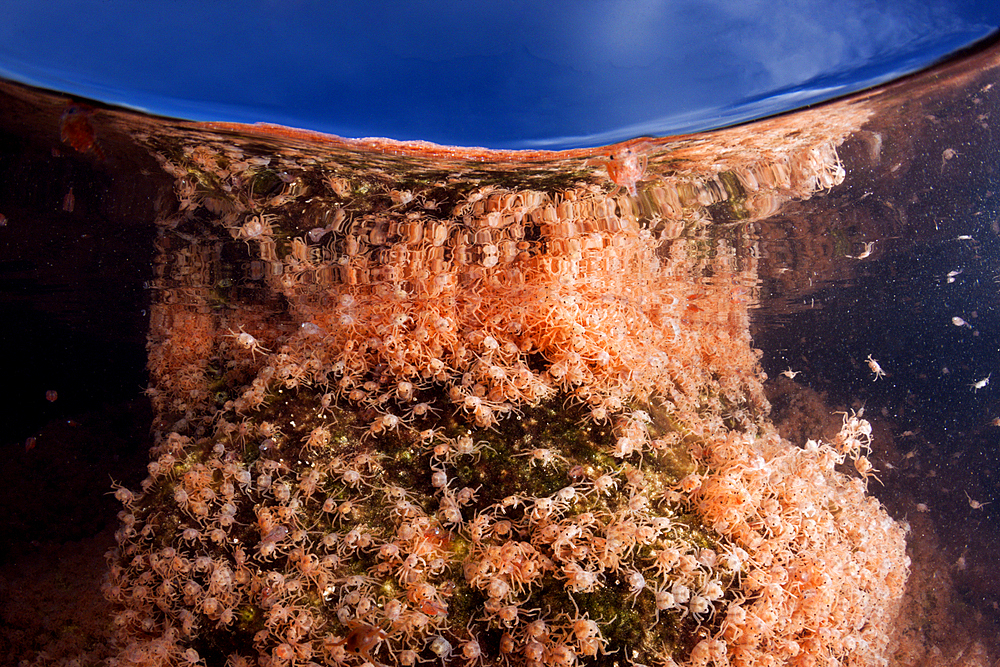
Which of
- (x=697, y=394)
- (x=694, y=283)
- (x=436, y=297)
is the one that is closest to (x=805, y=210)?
(x=694, y=283)

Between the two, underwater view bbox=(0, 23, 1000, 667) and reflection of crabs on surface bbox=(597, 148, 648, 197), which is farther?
reflection of crabs on surface bbox=(597, 148, 648, 197)

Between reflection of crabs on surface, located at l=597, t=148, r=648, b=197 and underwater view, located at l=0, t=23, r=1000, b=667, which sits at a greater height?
reflection of crabs on surface, located at l=597, t=148, r=648, b=197

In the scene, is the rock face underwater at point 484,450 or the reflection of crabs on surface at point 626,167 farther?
the reflection of crabs on surface at point 626,167

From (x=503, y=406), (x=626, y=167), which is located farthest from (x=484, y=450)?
(x=626, y=167)

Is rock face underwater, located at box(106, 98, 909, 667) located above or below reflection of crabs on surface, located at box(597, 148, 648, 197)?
below

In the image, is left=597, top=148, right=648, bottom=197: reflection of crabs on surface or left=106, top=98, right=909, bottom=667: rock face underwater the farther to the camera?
left=597, top=148, right=648, bottom=197: reflection of crabs on surface
